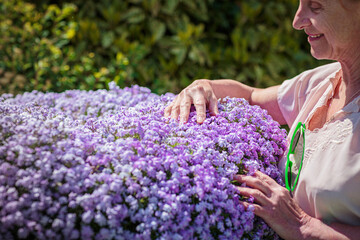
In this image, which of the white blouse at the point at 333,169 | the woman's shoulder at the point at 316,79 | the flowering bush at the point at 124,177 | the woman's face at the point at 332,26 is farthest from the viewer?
the woman's shoulder at the point at 316,79

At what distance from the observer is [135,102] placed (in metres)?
2.58

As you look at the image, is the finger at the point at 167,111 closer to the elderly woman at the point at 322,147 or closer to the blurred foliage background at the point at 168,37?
the elderly woman at the point at 322,147

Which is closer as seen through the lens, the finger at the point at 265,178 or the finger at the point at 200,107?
the finger at the point at 265,178

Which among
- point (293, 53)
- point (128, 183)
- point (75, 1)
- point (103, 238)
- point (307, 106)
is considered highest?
point (75, 1)

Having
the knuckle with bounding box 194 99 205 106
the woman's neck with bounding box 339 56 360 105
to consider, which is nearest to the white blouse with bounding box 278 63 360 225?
the woman's neck with bounding box 339 56 360 105

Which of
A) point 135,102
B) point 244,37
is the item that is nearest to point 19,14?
point 135,102

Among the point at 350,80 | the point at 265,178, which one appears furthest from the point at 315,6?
the point at 265,178

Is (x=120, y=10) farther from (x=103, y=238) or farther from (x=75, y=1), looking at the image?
(x=103, y=238)

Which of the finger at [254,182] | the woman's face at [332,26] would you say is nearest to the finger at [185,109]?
the finger at [254,182]

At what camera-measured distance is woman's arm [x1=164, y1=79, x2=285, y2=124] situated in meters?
2.15

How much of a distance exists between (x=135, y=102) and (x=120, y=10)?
9.06ft

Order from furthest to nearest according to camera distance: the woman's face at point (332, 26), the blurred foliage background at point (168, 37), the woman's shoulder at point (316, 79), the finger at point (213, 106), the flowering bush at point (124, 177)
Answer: the blurred foliage background at point (168, 37)
the woman's shoulder at point (316, 79)
the finger at point (213, 106)
the woman's face at point (332, 26)
the flowering bush at point (124, 177)

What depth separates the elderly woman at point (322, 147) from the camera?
1702 millimetres

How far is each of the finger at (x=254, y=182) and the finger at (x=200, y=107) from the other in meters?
0.42
